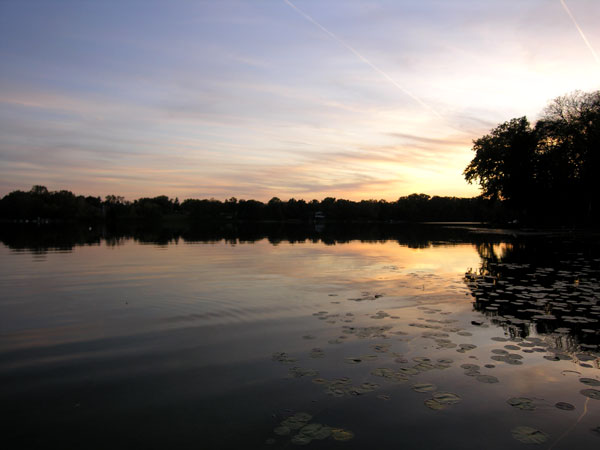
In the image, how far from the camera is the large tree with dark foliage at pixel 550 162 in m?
54.0

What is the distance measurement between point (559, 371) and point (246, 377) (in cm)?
494

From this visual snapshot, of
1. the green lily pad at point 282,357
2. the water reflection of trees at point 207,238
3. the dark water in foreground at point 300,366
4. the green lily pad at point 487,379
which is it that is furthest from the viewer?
the water reflection of trees at point 207,238

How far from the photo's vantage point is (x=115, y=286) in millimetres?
14422

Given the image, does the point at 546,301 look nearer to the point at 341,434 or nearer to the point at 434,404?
the point at 434,404

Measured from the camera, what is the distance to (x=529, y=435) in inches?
180

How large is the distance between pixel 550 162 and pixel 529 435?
206 ft

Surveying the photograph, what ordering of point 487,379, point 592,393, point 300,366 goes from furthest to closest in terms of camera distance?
1. point 300,366
2. point 487,379
3. point 592,393

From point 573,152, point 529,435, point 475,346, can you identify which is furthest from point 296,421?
point 573,152

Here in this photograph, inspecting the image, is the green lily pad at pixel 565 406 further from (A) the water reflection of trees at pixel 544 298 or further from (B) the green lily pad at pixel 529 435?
(A) the water reflection of trees at pixel 544 298

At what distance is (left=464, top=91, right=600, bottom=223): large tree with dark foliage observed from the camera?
5397 centimetres

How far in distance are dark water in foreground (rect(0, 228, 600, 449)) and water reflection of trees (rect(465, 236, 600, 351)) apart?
0.08 metres

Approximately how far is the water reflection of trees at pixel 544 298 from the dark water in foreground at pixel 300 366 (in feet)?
0.25

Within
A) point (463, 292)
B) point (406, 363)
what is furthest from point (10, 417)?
point (463, 292)

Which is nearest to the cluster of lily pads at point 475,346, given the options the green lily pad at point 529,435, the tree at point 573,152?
the green lily pad at point 529,435
